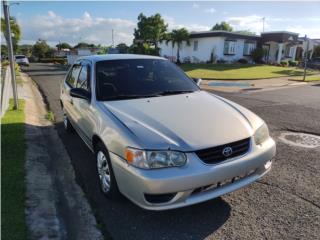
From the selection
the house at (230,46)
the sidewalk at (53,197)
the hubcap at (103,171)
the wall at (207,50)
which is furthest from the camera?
the house at (230,46)

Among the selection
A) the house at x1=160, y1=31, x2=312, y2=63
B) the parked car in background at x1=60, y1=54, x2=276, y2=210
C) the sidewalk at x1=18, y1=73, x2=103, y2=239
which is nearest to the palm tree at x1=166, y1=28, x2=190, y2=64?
the house at x1=160, y1=31, x2=312, y2=63

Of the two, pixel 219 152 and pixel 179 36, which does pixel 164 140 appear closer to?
pixel 219 152

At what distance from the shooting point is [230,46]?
35.8 meters

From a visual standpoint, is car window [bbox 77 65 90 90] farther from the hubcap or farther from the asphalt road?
the asphalt road

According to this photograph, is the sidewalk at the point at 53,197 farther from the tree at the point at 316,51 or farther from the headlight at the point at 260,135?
the tree at the point at 316,51

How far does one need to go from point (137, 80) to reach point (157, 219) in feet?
6.61

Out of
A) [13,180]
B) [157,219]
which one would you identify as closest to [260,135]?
[157,219]

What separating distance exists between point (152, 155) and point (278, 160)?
2833 mm

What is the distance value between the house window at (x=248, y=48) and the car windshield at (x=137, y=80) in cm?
3572

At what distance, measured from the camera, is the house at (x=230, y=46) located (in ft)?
115

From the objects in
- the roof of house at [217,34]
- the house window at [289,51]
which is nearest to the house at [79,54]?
the roof of house at [217,34]

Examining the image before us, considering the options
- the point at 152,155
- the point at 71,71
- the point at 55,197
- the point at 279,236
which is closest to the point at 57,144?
the point at 71,71

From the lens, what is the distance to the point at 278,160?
15.9 feet

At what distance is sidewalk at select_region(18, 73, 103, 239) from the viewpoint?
3069 mm
